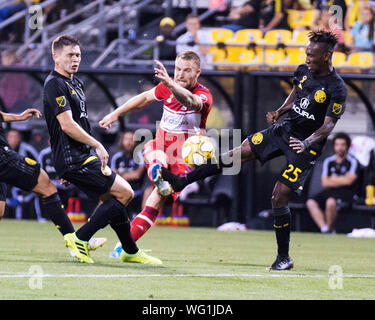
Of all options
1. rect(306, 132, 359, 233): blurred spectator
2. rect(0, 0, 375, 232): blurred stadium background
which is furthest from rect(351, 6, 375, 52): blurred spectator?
rect(306, 132, 359, 233): blurred spectator

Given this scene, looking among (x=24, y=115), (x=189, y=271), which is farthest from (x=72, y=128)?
(x=189, y=271)

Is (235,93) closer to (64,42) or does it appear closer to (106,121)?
(106,121)

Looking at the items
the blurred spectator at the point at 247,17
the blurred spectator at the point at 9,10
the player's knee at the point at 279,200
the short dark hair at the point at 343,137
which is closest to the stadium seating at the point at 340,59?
the short dark hair at the point at 343,137

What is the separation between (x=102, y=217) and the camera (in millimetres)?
7859

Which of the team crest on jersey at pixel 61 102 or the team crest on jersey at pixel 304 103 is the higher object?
the team crest on jersey at pixel 61 102

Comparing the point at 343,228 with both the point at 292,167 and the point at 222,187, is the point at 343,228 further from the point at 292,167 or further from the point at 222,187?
the point at 292,167

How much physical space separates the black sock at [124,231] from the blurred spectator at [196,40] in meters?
7.77

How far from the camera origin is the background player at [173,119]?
8453 millimetres

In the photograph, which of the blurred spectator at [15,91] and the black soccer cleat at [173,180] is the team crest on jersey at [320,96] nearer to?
the black soccer cleat at [173,180]

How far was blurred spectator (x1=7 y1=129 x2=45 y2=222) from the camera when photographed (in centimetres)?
1508

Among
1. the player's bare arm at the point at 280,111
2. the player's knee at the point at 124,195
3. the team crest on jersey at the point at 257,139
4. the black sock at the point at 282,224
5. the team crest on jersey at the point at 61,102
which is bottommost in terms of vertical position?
the black sock at the point at 282,224

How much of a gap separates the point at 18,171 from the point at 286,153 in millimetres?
2403
